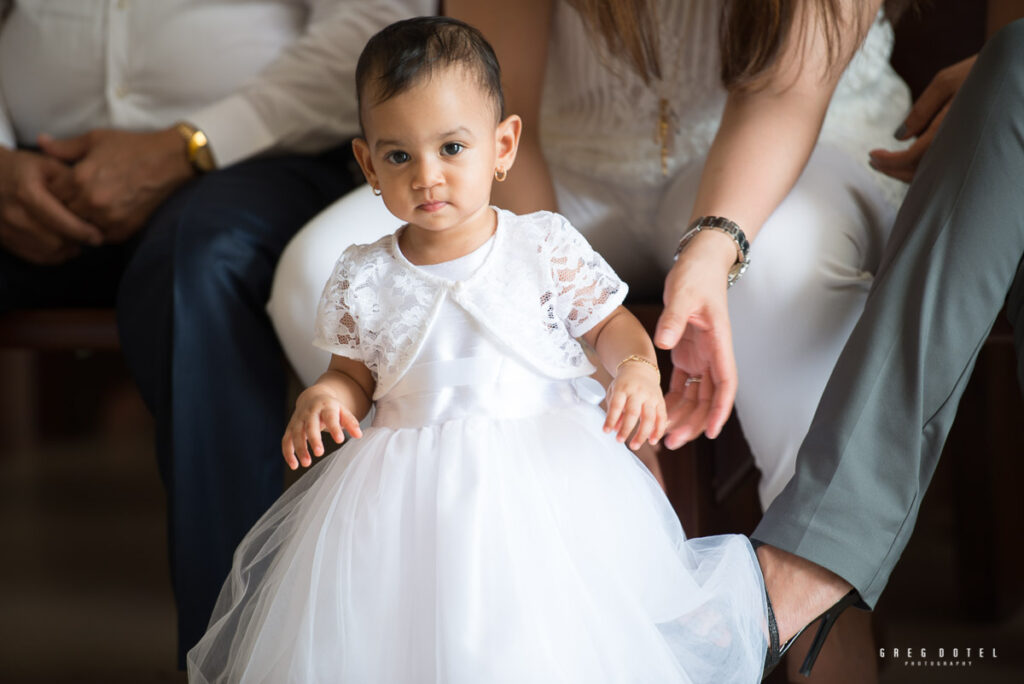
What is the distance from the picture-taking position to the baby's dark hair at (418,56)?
2.56 feet

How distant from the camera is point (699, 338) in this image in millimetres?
934

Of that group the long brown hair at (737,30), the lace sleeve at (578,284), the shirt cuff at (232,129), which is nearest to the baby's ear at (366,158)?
the lace sleeve at (578,284)

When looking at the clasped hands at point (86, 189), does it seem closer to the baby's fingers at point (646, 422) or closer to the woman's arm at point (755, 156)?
the woman's arm at point (755, 156)

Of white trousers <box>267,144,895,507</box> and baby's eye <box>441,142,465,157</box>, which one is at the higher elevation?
baby's eye <box>441,142,465,157</box>

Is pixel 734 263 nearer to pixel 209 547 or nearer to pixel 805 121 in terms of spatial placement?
pixel 805 121

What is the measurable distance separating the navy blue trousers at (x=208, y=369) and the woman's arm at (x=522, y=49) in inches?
13.4

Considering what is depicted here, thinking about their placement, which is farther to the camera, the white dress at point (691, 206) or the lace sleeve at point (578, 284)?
the white dress at point (691, 206)

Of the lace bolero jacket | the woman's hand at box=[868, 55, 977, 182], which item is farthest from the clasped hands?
the woman's hand at box=[868, 55, 977, 182]

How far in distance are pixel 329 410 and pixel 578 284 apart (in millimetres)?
253

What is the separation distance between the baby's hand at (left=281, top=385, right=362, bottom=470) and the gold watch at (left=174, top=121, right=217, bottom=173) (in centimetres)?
72

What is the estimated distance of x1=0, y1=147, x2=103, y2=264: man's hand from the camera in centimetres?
134

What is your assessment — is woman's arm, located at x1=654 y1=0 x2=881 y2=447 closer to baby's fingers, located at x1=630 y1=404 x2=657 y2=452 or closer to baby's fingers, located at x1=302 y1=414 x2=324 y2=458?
baby's fingers, located at x1=630 y1=404 x2=657 y2=452

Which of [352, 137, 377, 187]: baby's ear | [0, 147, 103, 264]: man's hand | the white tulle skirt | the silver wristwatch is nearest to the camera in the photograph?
the white tulle skirt

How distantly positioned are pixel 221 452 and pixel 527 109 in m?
0.56
